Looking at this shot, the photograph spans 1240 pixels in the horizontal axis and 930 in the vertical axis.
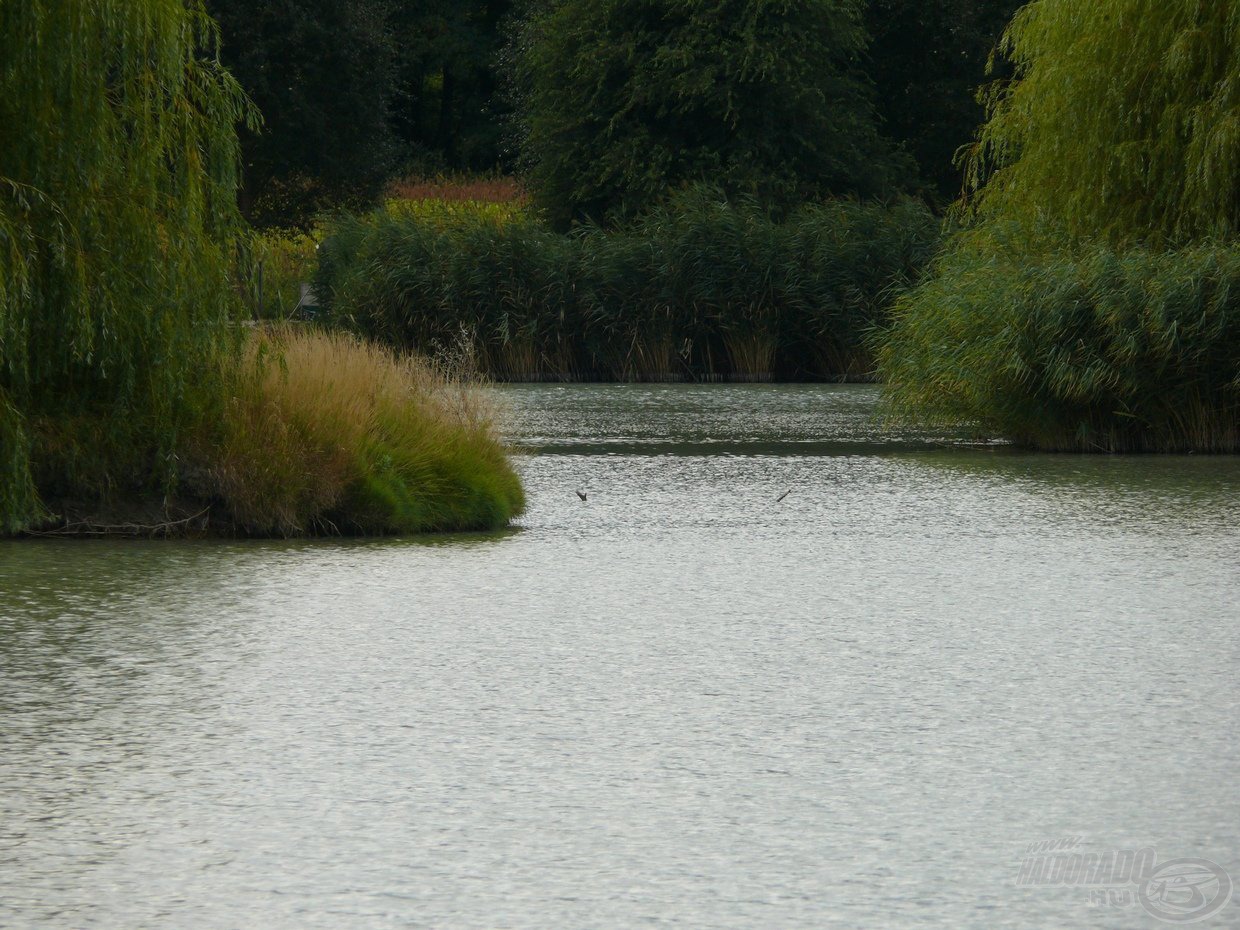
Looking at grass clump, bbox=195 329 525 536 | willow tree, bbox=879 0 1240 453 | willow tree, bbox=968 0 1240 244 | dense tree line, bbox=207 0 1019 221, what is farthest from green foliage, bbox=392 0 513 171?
grass clump, bbox=195 329 525 536

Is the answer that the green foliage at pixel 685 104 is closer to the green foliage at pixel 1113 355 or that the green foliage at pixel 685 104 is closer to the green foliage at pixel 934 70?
the green foliage at pixel 934 70

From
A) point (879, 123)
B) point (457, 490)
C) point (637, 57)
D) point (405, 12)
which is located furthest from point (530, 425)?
point (405, 12)

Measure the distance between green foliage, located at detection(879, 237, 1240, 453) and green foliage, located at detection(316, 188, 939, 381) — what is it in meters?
10.3

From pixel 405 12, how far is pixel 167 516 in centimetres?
5056

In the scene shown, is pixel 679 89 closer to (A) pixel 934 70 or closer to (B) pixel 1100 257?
(A) pixel 934 70

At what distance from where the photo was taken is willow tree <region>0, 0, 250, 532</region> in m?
10.2

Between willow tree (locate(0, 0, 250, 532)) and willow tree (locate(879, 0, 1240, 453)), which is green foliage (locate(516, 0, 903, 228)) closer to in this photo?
willow tree (locate(879, 0, 1240, 453))

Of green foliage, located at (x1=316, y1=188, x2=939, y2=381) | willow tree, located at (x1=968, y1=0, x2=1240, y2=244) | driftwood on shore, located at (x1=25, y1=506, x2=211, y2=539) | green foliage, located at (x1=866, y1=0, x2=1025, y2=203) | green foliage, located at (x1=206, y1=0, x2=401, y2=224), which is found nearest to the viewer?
driftwood on shore, located at (x1=25, y1=506, x2=211, y2=539)

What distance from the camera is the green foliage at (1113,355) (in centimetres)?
1667

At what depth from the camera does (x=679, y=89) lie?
3538 centimetres

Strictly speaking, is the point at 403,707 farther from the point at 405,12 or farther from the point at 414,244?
the point at 405,12

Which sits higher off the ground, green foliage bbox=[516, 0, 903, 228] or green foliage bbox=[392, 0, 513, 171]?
green foliage bbox=[392, 0, 513, 171]

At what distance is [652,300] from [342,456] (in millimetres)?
17680

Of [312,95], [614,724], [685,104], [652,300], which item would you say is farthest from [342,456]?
[312,95]
